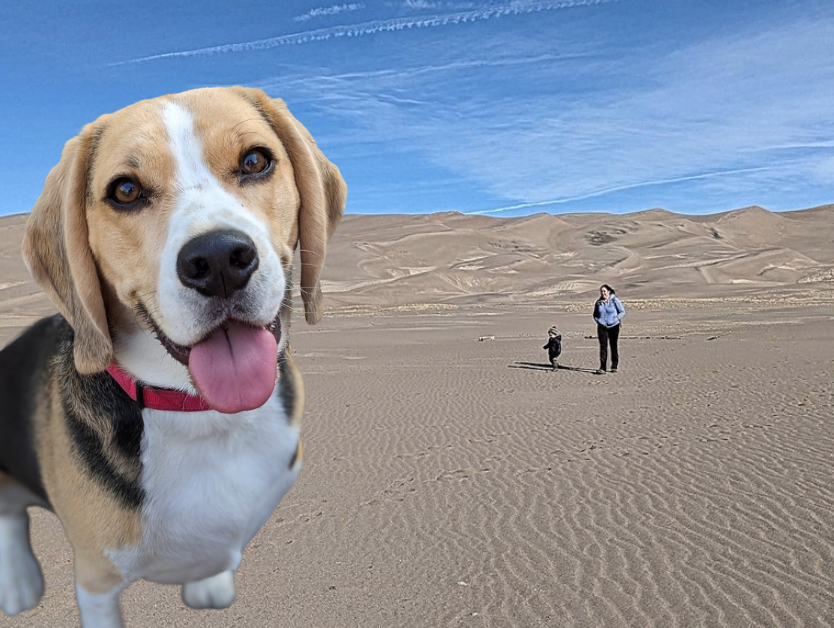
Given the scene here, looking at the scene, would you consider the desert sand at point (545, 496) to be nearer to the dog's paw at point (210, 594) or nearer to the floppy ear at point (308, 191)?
the dog's paw at point (210, 594)

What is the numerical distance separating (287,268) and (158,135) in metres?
0.52

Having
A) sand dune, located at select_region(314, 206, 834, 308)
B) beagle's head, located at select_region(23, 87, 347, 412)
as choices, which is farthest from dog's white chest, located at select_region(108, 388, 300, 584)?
sand dune, located at select_region(314, 206, 834, 308)

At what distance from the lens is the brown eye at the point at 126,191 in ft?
6.87

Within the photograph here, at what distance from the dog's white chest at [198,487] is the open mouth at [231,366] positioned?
300 millimetres

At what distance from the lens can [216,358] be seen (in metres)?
1.97

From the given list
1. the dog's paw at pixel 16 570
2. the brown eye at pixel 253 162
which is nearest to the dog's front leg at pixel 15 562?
the dog's paw at pixel 16 570

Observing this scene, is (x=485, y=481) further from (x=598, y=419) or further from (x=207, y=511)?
(x=207, y=511)

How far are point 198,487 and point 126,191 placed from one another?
0.90 meters

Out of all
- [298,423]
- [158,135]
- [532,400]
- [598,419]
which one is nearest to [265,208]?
[158,135]

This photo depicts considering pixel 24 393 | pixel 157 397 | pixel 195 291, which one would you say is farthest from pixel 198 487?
pixel 24 393

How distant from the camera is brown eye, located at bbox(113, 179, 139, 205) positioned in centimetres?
209

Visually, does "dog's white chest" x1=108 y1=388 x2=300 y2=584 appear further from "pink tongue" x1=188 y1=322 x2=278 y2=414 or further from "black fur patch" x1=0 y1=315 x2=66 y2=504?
"black fur patch" x1=0 y1=315 x2=66 y2=504

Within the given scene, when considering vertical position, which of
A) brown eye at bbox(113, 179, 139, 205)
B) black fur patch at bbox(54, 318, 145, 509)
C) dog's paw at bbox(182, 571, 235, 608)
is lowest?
dog's paw at bbox(182, 571, 235, 608)

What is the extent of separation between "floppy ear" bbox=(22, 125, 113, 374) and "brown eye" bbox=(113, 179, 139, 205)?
0.17 metres
